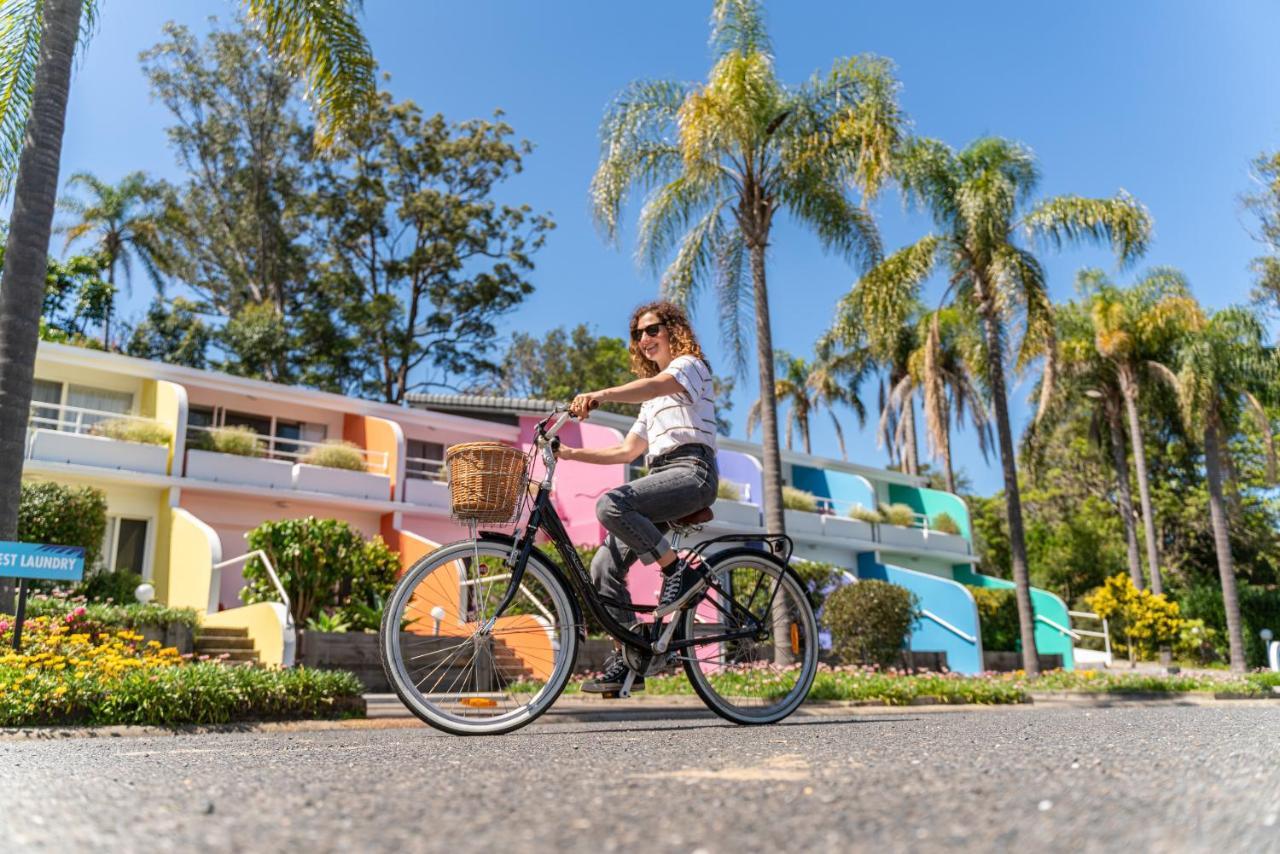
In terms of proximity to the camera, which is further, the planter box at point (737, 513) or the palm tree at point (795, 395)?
the palm tree at point (795, 395)

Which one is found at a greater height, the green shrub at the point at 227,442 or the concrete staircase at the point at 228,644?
the green shrub at the point at 227,442

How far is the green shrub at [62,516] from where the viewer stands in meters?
16.1

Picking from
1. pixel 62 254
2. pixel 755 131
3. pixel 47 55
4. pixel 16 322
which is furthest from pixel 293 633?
pixel 62 254

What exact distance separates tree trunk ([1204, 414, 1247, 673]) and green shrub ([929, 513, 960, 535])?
886 cm

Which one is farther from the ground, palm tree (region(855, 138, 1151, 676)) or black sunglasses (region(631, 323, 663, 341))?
palm tree (region(855, 138, 1151, 676))

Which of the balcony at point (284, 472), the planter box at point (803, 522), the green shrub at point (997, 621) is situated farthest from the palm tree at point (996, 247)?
the balcony at point (284, 472)

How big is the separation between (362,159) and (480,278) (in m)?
6.13

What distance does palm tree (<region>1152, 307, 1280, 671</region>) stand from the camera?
2605 cm

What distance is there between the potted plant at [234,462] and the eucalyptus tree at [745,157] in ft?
34.3

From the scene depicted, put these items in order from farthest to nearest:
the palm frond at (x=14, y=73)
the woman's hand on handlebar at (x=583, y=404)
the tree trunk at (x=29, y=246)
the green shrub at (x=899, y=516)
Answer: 1. the green shrub at (x=899, y=516)
2. the palm frond at (x=14, y=73)
3. the tree trunk at (x=29, y=246)
4. the woman's hand on handlebar at (x=583, y=404)

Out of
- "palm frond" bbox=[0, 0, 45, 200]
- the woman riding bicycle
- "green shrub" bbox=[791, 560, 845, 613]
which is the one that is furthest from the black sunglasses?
"green shrub" bbox=[791, 560, 845, 613]

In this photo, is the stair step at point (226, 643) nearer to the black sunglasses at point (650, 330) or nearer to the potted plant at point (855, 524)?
the black sunglasses at point (650, 330)

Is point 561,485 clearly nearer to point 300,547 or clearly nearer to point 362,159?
point 300,547

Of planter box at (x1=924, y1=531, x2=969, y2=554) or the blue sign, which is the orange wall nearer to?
the blue sign
